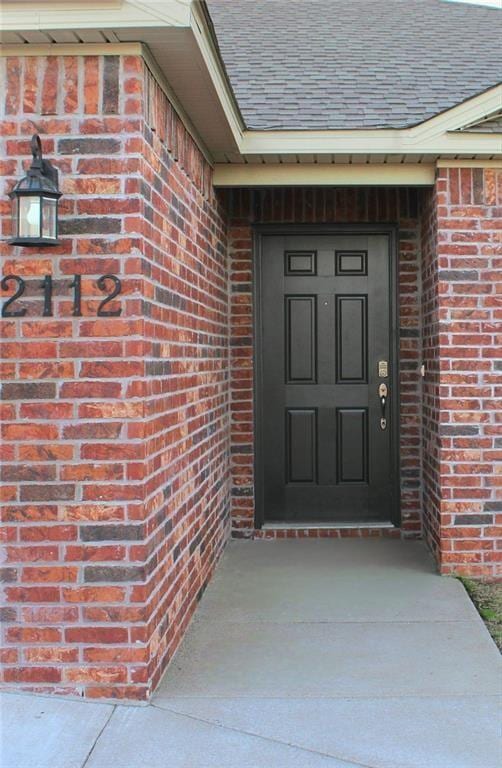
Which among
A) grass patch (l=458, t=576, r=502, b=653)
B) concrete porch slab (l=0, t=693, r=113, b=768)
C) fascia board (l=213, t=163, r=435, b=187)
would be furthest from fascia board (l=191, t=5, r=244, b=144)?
grass patch (l=458, t=576, r=502, b=653)

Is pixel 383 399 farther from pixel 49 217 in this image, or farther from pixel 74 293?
pixel 49 217

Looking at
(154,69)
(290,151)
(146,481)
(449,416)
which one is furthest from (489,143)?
(146,481)

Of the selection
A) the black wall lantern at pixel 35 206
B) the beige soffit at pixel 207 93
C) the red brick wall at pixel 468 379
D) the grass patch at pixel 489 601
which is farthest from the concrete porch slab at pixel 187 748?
the beige soffit at pixel 207 93

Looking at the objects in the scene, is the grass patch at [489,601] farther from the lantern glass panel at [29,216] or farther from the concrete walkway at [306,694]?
the lantern glass panel at [29,216]

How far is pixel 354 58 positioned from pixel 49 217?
13.7ft

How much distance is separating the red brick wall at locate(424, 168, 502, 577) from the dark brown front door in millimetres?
957

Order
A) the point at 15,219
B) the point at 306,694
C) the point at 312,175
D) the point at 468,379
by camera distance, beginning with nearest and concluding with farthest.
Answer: the point at 15,219 → the point at 306,694 → the point at 468,379 → the point at 312,175

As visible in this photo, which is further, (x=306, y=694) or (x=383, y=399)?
(x=383, y=399)

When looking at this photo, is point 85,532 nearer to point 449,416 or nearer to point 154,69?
point 154,69

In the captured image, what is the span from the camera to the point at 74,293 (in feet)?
10.7

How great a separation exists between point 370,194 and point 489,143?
122 cm

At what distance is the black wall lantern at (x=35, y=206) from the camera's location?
10.2ft

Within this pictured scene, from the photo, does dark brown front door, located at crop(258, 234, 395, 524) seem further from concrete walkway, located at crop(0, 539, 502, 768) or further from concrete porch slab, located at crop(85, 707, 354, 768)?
concrete porch slab, located at crop(85, 707, 354, 768)

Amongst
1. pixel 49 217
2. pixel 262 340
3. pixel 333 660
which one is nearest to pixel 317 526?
pixel 262 340
